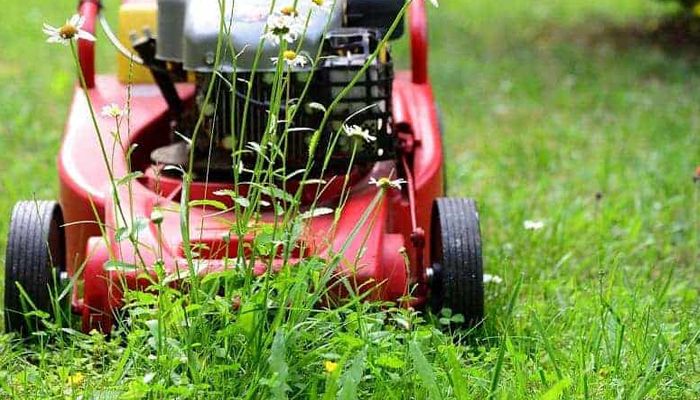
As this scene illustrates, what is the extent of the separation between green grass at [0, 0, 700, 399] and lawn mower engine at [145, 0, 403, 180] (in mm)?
440

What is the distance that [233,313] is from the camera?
1.88m

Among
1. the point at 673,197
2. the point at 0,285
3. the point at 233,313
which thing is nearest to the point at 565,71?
the point at 673,197

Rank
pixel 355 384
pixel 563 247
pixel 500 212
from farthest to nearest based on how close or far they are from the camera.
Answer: pixel 500 212, pixel 563 247, pixel 355 384

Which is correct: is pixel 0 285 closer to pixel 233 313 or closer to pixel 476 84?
pixel 233 313

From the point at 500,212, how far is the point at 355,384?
175 centimetres

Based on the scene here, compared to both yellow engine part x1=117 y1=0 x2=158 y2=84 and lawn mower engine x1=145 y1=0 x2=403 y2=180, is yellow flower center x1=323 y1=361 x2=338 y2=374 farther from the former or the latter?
yellow engine part x1=117 y1=0 x2=158 y2=84

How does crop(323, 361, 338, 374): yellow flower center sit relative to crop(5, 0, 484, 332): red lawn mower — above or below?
below

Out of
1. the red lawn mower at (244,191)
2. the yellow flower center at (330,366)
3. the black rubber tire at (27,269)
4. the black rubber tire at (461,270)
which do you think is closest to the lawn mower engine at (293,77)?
the red lawn mower at (244,191)

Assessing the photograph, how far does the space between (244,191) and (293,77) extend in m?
0.30

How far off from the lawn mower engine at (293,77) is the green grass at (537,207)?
44cm

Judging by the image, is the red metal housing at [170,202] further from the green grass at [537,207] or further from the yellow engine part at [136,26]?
the green grass at [537,207]

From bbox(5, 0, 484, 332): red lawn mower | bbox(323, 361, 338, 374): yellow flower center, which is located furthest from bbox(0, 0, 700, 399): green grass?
bbox(5, 0, 484, 332): red lawn mower

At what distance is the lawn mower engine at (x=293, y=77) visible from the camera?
226 cm

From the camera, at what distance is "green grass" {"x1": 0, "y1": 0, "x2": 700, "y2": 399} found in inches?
74.6
